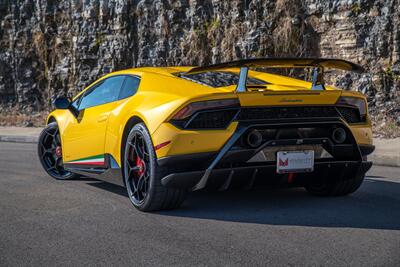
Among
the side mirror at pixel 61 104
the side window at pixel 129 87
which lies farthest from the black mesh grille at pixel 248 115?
the side mirror at pixel 61 104

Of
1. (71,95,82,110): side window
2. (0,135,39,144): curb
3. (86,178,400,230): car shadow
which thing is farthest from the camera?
(0,135,39,144): curb

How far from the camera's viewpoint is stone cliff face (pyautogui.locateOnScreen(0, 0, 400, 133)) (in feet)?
47.0

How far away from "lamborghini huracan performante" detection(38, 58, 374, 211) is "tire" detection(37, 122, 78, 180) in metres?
1.82

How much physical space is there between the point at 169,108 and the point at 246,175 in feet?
2.74

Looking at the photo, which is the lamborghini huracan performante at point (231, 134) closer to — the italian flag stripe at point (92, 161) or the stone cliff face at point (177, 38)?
the italian flag stripe at point (92, 161)

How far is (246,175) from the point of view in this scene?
19.2ft

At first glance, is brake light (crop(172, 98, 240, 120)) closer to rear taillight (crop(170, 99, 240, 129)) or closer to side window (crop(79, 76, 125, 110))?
rear taillight (crop(170, 99, 240, 129))

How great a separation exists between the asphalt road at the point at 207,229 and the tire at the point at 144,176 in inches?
4.2


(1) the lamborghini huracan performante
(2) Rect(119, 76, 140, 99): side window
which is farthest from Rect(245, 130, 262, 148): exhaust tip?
(2) Rect(119, 76, 140, 99): side window

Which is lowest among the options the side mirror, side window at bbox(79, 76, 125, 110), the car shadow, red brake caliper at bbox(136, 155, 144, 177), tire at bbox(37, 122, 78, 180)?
tire at bbox(37, 122, 78, 180)

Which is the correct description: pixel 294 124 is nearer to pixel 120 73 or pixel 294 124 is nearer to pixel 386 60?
pixel 120 73

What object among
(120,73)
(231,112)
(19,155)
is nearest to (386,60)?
(19,155)

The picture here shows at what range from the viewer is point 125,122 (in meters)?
6.52

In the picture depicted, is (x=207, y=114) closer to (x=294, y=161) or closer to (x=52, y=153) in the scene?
(x=294, y=161)
